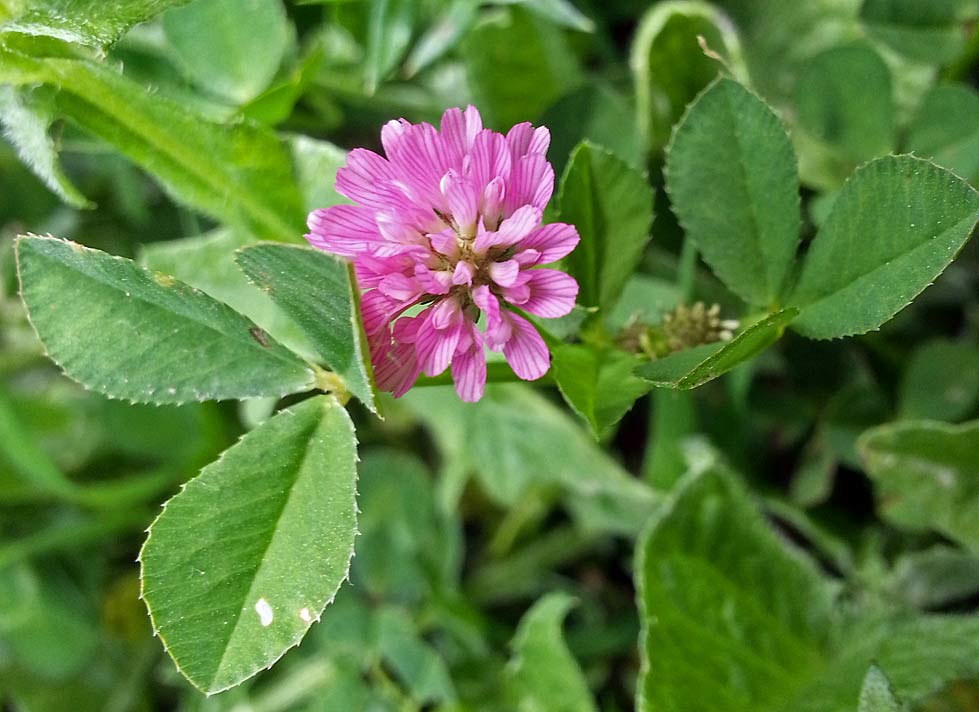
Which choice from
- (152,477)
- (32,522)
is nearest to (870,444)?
(152,477)

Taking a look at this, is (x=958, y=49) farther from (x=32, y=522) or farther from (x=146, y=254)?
(x=32, y=522)

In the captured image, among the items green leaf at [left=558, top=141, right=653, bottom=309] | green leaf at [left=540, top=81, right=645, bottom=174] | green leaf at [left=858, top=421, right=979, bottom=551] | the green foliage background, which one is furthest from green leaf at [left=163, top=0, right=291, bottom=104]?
green leaf at [left=858, top=421, right=979, bottom=551]

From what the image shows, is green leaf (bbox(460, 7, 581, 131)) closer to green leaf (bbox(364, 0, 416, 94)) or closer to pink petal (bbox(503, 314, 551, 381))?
green leaf (bbox(364, 0, 416, 94))

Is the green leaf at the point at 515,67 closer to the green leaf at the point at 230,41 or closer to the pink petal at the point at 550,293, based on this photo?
the green leaf at the point at 230,41

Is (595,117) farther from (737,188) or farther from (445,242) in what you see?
Answer: (445,242)

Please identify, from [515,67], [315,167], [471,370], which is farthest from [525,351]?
[515,67]

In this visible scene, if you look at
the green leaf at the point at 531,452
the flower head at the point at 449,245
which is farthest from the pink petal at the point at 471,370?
the green leaf at the point at 531,452
